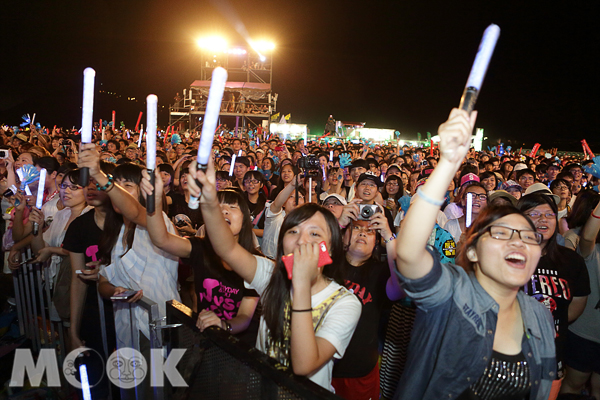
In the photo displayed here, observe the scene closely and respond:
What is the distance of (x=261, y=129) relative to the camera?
23.7 metres

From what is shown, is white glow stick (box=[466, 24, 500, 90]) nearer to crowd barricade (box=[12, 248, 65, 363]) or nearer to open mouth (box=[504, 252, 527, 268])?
open mouth (box=[504, 252, 527, 268])

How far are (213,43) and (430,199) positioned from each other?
3068 centimetres

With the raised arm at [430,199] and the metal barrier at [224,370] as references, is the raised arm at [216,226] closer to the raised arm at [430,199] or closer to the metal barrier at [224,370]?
the metal barrier at [224,370]

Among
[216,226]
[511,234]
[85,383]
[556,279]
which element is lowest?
[85,383]

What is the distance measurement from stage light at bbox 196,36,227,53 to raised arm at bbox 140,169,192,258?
2910 centimetres

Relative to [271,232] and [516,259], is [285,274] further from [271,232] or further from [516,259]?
[271,232]

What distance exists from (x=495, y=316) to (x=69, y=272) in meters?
3.19

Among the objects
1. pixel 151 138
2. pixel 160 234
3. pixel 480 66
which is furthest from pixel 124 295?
pixel 480 66

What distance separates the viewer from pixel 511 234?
1476 mm

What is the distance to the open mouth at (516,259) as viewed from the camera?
4.69 ft

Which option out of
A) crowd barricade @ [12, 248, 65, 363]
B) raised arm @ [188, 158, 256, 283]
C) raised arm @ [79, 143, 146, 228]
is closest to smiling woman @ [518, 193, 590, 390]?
raised arm @ [188, 158, 256, 283]

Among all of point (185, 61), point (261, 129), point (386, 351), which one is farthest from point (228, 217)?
point (185, 61)

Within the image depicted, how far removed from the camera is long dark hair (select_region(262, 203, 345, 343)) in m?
1.77

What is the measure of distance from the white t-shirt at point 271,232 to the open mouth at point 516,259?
103 inches
